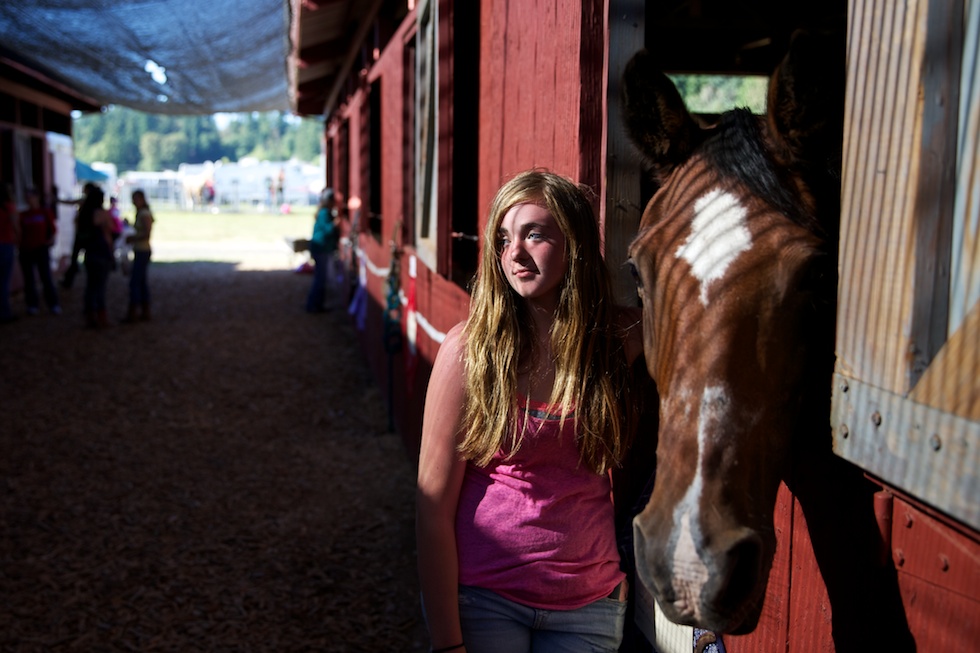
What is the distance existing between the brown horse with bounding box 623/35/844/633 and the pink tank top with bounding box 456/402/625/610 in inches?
16.3

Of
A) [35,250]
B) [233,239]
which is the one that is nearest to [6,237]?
[35,250]

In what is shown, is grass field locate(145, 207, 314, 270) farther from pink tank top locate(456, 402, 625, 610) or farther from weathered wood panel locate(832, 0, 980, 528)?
weathered wood panel locate(832, 0, 980, 528)

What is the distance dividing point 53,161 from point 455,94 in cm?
1846

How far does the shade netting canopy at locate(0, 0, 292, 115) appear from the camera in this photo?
1162cm

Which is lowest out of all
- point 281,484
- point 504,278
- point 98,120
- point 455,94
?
point 281,484

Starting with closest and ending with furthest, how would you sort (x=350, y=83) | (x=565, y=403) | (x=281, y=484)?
(x=565, y=403) → (x=281, y=484) → (x=350, y=83)

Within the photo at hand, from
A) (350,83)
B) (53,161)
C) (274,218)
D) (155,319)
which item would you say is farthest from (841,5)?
(274,218)

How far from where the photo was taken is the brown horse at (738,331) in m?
1.43

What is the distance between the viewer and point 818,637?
1.79 meters

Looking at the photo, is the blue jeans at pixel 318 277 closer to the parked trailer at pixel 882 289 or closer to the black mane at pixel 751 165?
the parked trailer at pixel 882 289

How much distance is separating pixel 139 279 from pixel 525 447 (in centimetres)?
1245

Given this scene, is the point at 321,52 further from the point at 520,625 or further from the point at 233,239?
the point at 233,239

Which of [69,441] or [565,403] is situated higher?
[565,403]

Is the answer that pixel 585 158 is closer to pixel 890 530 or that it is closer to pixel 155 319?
pixel 890 530
